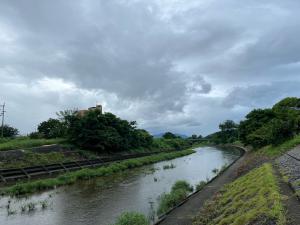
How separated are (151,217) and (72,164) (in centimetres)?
A: 3379

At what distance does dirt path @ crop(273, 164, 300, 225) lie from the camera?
927cm

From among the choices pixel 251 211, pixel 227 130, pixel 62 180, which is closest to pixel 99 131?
pixel 62 180

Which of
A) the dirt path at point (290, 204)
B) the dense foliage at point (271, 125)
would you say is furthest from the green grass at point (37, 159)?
the dirt path at point (290, 204)

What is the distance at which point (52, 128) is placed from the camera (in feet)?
242

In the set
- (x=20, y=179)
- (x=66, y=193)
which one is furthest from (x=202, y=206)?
(x=20, y=179)

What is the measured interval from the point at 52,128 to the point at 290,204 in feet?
224

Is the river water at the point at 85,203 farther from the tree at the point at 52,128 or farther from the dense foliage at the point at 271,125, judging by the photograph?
the tree at the point at 52,128

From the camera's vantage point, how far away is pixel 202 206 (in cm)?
1786

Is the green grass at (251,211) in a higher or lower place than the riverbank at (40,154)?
lower

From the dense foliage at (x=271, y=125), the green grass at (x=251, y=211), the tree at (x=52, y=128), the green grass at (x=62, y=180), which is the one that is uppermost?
the tree at (x=52, y=128)

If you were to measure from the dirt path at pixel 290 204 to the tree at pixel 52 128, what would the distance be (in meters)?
58.4

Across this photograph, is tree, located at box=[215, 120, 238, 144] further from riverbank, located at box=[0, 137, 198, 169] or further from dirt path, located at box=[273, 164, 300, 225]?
Answer: dirt path, located at box=[273, 164, 300, 225]

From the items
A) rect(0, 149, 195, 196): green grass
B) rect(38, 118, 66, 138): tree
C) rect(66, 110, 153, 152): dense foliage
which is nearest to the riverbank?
rect(66, 110, 153, 152): dense foliage

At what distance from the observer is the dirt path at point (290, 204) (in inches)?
365
